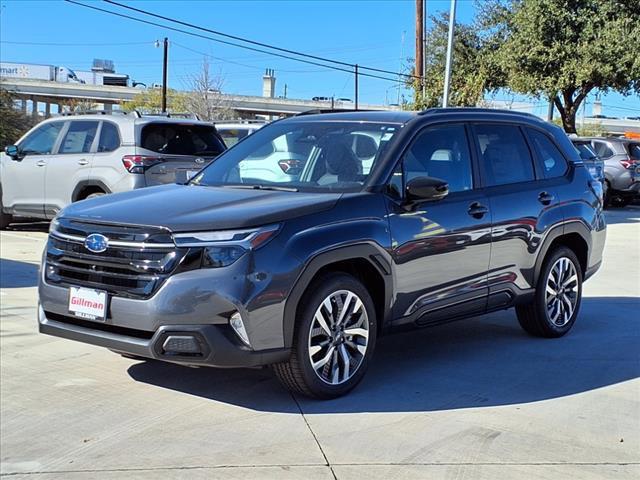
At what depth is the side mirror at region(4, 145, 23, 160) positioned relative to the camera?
458 inches

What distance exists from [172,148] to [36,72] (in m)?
86.0

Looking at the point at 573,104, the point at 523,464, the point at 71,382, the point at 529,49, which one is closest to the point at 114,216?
the point at 71,382

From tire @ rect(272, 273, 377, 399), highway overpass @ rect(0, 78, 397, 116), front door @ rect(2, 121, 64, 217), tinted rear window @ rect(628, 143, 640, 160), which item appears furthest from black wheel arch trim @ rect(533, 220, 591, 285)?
highway overpass @ rect(0, 78, 397, 116)

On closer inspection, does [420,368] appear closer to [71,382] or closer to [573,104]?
[71,382]

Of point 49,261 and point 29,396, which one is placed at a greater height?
point 49,261

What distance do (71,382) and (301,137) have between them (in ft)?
7.74

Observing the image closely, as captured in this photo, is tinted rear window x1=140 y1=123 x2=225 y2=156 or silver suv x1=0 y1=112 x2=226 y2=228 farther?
tinted rear window x1=140 y1=123 x2=225 y2=156

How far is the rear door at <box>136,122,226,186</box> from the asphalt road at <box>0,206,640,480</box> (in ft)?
14.1

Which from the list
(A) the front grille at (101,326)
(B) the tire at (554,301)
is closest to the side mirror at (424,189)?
(B) the tire at (554,301)

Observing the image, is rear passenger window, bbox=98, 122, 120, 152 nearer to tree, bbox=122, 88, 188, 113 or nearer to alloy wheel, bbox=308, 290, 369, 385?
alloy wheel, bbox=308, 290, 369, 385

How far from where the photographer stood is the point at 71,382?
504 centimetres

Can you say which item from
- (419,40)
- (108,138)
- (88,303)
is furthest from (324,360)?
(419,40)

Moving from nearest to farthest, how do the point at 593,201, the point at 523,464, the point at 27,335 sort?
the point at 523,464 → the point at 27,335 → the point at 593,201

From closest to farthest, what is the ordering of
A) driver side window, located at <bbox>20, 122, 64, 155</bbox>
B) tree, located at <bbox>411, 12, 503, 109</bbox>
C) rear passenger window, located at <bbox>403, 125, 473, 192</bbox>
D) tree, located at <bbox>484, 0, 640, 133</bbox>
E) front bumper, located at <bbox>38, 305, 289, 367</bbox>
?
1. front bumper, located at <bbox>38, 305, 289, 367</bbox>
2. rear passenger window, located at <bbox>403, 125, 473, 192</bbox>
3. driver side window, located at <bbox>20, 122, 64, 155</bbox>
4. tree, located at <bbox>484, 0, 640, 133</bbox>
5. tree, located at <bbox>411, 12, 503, 109</bbox>
